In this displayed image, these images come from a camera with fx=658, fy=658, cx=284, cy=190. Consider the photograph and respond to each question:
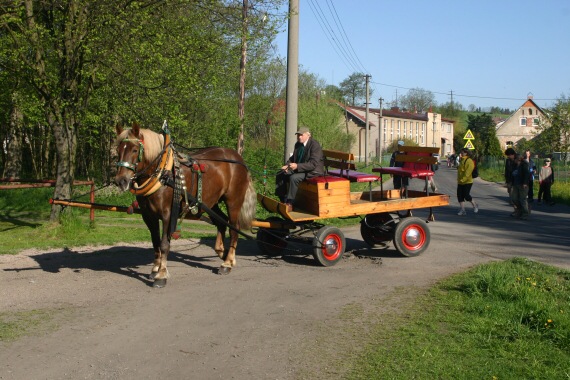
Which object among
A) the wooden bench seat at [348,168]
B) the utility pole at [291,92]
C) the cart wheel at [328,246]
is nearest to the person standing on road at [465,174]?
the utility pole at [291,92]

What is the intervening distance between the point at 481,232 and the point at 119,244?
8.21 m

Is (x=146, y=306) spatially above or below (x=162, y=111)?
below

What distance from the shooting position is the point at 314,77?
70.1 m

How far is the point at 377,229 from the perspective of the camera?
39.7 feet

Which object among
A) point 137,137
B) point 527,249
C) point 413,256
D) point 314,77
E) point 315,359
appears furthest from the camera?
point 314,77

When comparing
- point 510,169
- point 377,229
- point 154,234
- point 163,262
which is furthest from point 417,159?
point 510,169

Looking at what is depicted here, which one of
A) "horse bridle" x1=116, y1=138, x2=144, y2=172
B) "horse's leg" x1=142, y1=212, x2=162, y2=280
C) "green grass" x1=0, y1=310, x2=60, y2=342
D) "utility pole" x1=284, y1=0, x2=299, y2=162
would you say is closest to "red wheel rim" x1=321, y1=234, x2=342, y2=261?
"horse's leg" x1=142, y1=212, x2=162, y2=280

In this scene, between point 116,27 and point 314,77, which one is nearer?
point 116,27

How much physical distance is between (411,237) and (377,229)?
2.56 feet

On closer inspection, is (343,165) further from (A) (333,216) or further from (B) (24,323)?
(B) (24,323)

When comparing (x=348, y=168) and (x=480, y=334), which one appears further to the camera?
(x=348, y=168)

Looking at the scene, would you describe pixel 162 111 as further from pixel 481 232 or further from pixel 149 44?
pixel 481 232

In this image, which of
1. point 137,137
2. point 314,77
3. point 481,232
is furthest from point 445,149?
point 137,137

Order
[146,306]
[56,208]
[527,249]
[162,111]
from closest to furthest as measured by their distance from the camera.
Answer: [146,306], [527,249], [56,208], [162,111]
